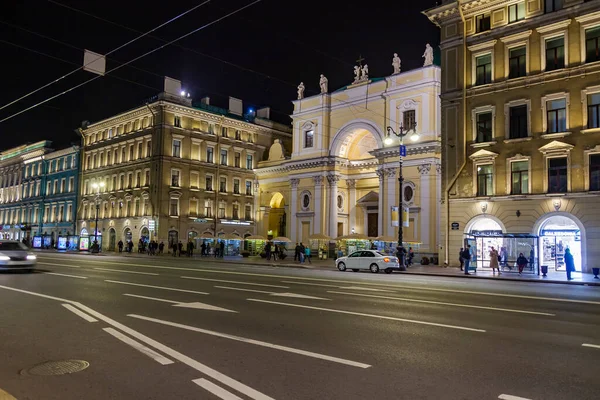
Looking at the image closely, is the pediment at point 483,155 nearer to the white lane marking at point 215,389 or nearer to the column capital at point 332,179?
the column capital at point 332,179

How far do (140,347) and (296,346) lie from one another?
7.60 ft

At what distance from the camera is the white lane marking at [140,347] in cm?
660

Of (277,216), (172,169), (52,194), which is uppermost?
(172,169)

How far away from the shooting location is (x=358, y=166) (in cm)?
5409

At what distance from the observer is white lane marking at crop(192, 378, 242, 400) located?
5.18 metres

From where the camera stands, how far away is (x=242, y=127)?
66.9m

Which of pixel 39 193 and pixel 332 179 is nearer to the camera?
pixel 332 179

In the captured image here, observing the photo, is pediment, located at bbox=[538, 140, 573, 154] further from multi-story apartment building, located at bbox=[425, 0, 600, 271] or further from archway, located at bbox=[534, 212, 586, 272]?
archway, located at bbox=[534, 212, 586, 272]

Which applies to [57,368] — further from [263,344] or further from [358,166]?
[358,166]

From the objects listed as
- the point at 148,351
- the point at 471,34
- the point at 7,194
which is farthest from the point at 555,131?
the point at 7,194

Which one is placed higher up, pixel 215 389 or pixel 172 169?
pixel 172 169

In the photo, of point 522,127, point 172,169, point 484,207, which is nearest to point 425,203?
point 484,207

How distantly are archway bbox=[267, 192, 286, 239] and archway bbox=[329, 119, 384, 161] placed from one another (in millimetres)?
11141

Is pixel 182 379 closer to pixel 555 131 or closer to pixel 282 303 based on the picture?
pixel 282 303
